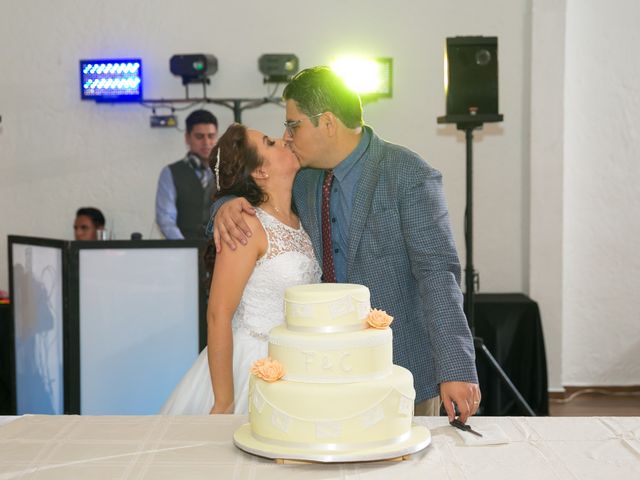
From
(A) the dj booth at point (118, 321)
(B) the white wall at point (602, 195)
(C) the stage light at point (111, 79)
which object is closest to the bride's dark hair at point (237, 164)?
(A) the dj booth at point (118, 321)

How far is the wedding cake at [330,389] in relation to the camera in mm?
1681

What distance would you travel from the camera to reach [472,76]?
4.54 meters

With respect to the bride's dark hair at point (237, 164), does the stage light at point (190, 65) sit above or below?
above

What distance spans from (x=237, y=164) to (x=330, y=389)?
1.00m

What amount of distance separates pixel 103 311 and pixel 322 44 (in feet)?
9.20

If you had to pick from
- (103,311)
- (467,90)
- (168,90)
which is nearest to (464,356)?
(103,311)

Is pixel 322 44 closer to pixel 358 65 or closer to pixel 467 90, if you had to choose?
pixel 358 65

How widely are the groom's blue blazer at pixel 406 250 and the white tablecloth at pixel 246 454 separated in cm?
37

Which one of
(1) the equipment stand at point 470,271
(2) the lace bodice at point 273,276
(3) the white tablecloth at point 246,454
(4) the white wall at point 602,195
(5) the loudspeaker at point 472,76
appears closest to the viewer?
(3) the white tablecloth at point 246,454

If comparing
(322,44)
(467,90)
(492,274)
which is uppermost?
(322,44)

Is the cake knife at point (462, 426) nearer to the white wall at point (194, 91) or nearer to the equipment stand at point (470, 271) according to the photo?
the equipment stand at point (470, 271)

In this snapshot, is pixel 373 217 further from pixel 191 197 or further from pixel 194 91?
pixel 194 91

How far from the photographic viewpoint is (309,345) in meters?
1.71

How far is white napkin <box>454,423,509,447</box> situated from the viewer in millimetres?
1812
